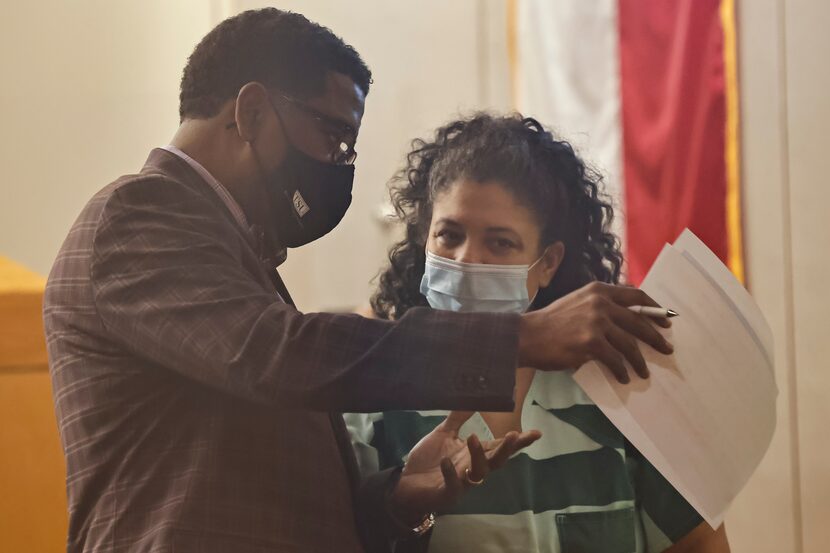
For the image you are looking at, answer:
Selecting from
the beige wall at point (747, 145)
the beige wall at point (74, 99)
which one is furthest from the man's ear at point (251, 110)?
the beige wall at point (74, 99)

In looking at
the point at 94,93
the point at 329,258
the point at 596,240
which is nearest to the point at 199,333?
the point at 596,240

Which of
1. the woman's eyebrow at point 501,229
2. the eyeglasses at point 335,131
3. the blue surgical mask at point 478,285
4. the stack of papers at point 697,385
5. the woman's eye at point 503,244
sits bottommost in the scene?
the stack of papers at point 697,385

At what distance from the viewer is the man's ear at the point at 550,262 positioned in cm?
133

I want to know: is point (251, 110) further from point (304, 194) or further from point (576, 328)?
point (576, 328)

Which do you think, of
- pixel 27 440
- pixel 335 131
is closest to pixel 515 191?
pixel 335 131

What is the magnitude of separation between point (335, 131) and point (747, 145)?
124cm

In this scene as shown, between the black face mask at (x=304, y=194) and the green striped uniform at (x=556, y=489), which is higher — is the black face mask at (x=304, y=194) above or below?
above

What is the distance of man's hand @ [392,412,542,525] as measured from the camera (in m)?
0.94

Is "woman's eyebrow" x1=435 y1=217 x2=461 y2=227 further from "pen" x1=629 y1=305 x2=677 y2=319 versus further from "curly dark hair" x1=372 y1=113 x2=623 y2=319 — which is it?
"pen" x1=629 y1=305 x2=677 y2=319

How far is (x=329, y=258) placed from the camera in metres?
2.61

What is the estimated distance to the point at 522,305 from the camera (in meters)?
1.27

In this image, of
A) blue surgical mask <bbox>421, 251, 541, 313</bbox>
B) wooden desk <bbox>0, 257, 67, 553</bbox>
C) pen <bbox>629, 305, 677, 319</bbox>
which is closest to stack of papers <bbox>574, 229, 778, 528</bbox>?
pen <bbox>629, 305, 677, 319</bbox>

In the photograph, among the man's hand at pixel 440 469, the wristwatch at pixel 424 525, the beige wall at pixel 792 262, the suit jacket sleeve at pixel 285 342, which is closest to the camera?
the suit jacket sleeve at pixel 285 342

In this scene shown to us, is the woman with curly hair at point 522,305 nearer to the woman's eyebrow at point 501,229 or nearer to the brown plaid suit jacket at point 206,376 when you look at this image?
the woman's eyebrow at point 501,229
